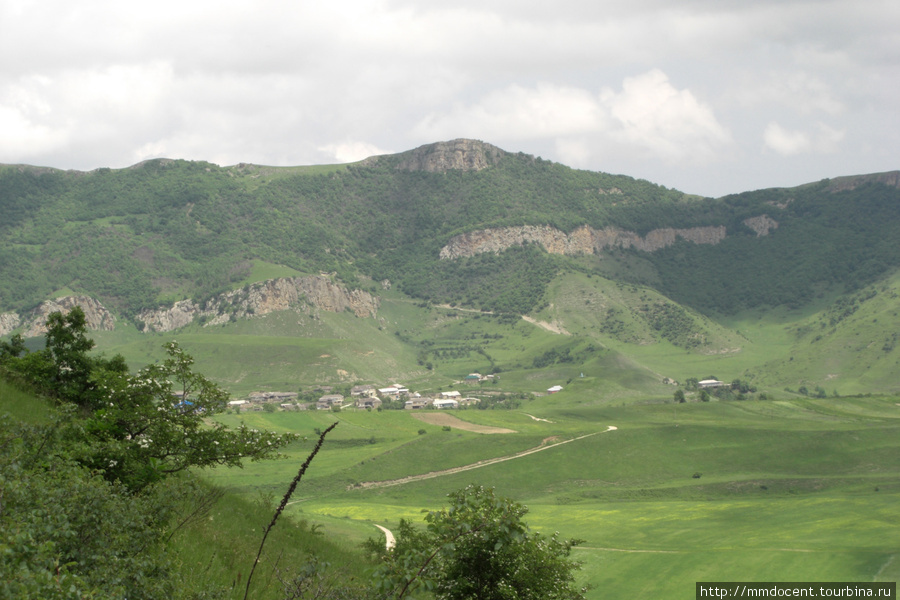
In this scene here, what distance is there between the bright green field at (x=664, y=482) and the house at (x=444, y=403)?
1988 centimetres

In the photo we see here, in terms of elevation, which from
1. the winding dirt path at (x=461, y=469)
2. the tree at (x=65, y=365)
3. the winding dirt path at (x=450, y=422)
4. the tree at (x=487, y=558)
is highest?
the tree at (x=65, y=365)

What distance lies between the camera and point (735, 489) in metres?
89.8

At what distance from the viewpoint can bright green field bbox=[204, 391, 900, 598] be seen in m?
56.0

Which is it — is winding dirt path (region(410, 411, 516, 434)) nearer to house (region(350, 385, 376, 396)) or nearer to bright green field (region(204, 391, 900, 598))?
bright green field (region(204, 391, 900, 598))

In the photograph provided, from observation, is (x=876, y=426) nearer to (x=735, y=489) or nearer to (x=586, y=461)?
(x=735, y=489)

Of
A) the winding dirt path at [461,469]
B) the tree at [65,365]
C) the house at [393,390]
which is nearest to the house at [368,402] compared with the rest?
the house at [393,390]

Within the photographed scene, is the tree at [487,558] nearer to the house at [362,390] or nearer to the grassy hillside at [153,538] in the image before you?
the grassy hillside at [153,538]

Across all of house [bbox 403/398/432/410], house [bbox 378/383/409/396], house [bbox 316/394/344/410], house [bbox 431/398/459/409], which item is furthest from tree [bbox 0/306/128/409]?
house [bbox 378/383/409/396]

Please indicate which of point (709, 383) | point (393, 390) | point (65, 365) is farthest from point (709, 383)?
point (65, 365)

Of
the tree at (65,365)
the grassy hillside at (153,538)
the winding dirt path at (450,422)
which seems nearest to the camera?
the grassy hillside at (153,538)

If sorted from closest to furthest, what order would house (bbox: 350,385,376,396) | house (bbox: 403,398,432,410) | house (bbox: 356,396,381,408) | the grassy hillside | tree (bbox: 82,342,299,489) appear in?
the grassy hillside → tree (bbox: 82,342,299,489) → house (bbox: 403,398,432,410) → house (bbox: 356,396,381,408) → house (bbox: 350,385,376,396)

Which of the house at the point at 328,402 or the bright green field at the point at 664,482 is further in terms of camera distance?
the house at the point at 328,402

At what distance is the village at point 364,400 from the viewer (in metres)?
159

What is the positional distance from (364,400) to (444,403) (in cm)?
1807
